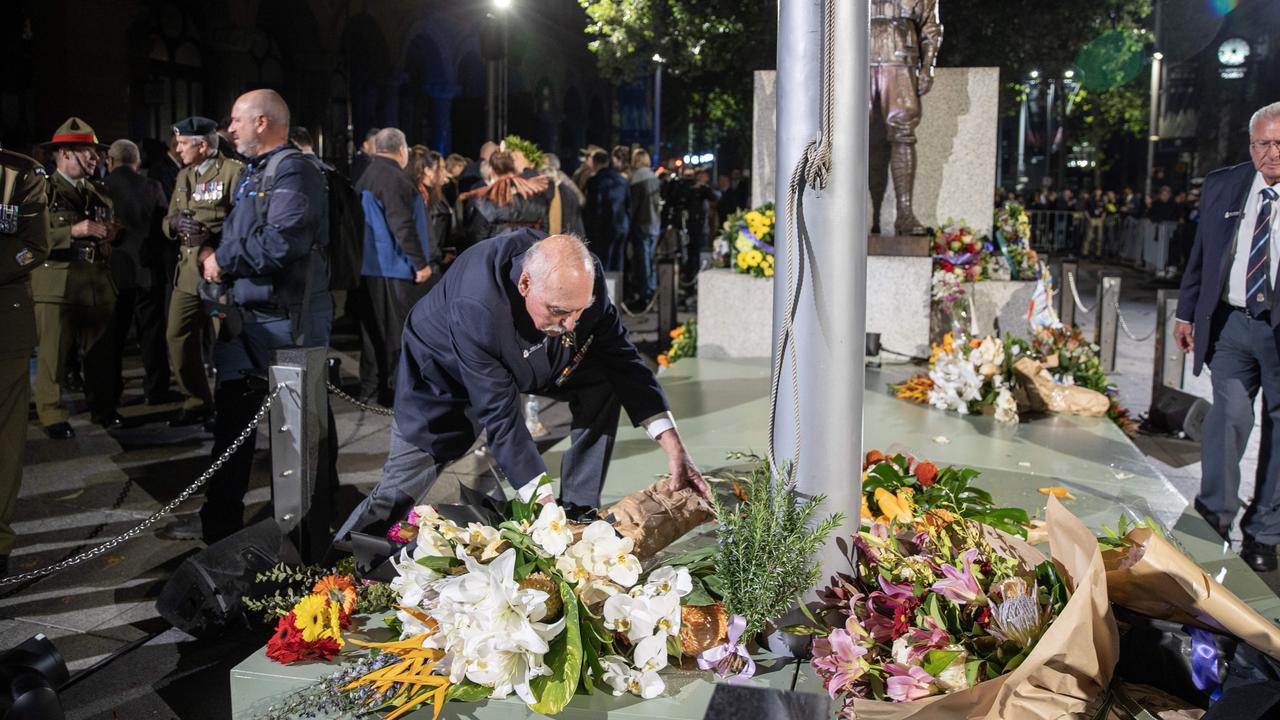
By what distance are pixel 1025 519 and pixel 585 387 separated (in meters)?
1.72

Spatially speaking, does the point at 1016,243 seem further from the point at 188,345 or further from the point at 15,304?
the point at 15,304

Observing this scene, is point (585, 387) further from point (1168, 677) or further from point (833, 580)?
point (1168, 677)

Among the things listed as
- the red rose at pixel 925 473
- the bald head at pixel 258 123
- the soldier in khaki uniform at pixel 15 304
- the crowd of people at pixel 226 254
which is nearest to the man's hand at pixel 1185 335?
the red rose at pixel 925 473

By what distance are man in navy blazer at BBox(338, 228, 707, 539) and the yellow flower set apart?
617mm

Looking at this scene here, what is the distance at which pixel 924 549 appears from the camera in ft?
9.53

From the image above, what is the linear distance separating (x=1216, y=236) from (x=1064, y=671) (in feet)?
12.2

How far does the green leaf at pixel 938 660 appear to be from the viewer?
2445 mm

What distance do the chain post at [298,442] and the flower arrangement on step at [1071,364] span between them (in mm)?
4488

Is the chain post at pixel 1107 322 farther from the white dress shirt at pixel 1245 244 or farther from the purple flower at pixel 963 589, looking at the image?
the purple flower at pixel 963 589

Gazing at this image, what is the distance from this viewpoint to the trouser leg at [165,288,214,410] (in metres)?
7.07

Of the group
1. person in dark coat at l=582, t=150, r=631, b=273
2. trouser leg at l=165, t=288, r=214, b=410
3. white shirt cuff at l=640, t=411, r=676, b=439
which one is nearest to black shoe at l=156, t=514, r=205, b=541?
trouser leg at l=165, t=288, r=214, b=410

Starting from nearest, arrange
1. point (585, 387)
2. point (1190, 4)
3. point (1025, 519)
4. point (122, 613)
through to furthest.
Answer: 1. point (1025, 519)
2. point (585, 387)
3. point (122, 613)
4. point (1190, 4)

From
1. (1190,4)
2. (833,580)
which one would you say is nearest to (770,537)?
(833,580)

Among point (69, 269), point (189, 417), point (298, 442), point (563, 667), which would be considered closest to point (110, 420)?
point (189, 417)
